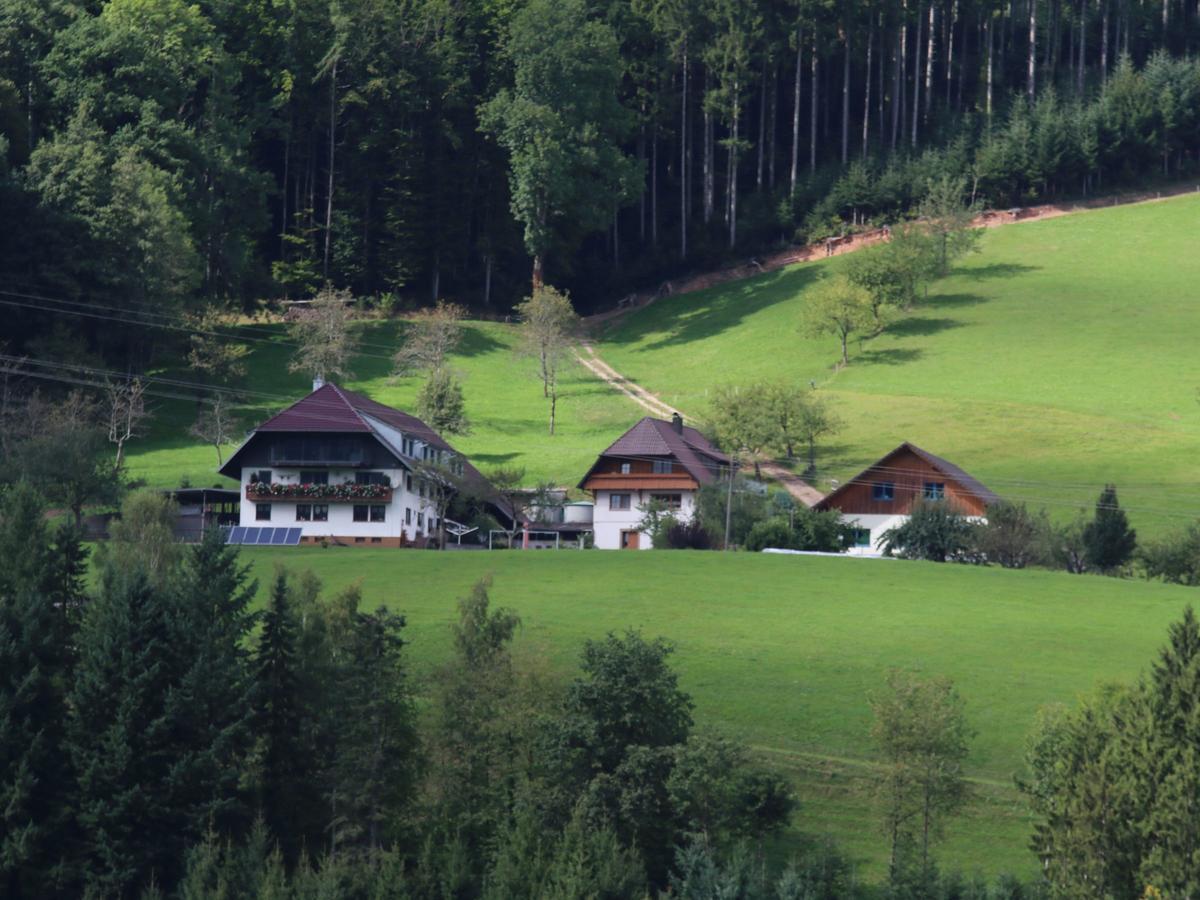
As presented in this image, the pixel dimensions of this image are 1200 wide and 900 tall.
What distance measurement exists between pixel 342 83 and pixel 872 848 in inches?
3905

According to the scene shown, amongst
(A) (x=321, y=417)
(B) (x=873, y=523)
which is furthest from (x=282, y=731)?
(B) (x=873, y=523)

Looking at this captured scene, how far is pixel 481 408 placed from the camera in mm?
113875

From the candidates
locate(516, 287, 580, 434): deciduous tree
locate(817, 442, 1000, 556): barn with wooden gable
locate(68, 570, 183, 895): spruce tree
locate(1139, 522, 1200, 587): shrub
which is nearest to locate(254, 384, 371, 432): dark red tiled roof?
locate(817, 442, 1000, 556): barn with wooden gable

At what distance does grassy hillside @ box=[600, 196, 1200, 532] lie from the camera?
95.2 metres

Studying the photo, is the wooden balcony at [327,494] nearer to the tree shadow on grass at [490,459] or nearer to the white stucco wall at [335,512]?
the white stucco wall at [335,512]

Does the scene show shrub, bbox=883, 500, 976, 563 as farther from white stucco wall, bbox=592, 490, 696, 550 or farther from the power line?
the power line

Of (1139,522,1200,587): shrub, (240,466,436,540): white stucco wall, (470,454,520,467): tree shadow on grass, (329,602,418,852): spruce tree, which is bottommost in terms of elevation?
(329,602,418,852): spruce tree

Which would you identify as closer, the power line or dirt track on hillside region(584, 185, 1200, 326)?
the power line

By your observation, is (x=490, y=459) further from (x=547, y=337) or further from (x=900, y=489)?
(x=900, y=489)

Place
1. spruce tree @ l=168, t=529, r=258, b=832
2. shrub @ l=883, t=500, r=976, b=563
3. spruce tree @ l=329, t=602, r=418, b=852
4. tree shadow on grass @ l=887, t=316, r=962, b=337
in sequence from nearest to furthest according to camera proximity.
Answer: spruce tree @ l=329, t=602, r=418, b=852, spruce tree @ l=168, t=529, r=258, b=832, shrub @ l=883, t=500, r=976, b=563, tree shadow on grass @ l=887, t=316, r=962, b=337

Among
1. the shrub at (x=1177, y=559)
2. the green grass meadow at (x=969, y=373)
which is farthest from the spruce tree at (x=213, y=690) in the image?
the shrub at (x=1177, y=559)

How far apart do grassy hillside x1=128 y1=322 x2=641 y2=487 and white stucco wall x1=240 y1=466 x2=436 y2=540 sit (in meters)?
5.50

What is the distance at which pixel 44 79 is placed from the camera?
118 metres

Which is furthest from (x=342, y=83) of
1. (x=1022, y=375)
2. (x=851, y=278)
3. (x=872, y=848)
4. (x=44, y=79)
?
(x=872, y=848)
